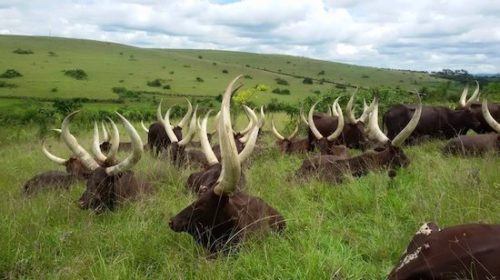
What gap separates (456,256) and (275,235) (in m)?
2.01

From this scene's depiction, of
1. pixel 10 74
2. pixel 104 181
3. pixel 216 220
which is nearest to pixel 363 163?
pixel 104 181

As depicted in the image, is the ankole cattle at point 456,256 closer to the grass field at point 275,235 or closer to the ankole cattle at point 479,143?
the grass field at point 275,235

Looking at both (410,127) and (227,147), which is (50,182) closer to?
(410,127)

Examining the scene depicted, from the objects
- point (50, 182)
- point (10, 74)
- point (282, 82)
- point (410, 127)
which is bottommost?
point (10, 74)

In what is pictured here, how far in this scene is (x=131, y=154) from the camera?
6.80 metres

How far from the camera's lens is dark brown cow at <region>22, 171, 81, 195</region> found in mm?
8945

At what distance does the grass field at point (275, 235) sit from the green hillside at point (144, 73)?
26373 millimetres

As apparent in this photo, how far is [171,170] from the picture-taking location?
9938 millimetres

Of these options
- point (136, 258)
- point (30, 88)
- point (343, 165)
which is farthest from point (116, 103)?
point (136, 258)

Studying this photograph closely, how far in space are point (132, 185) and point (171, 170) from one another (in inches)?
78.1

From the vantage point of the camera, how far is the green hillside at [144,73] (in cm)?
4958

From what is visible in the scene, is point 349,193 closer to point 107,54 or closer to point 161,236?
point 161,236

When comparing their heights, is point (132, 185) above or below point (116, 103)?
above

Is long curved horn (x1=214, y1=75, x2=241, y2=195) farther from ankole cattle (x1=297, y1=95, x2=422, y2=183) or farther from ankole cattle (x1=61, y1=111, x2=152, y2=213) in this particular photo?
ankole cattle (x1=297, y1=95, x2=422, y2=183)
